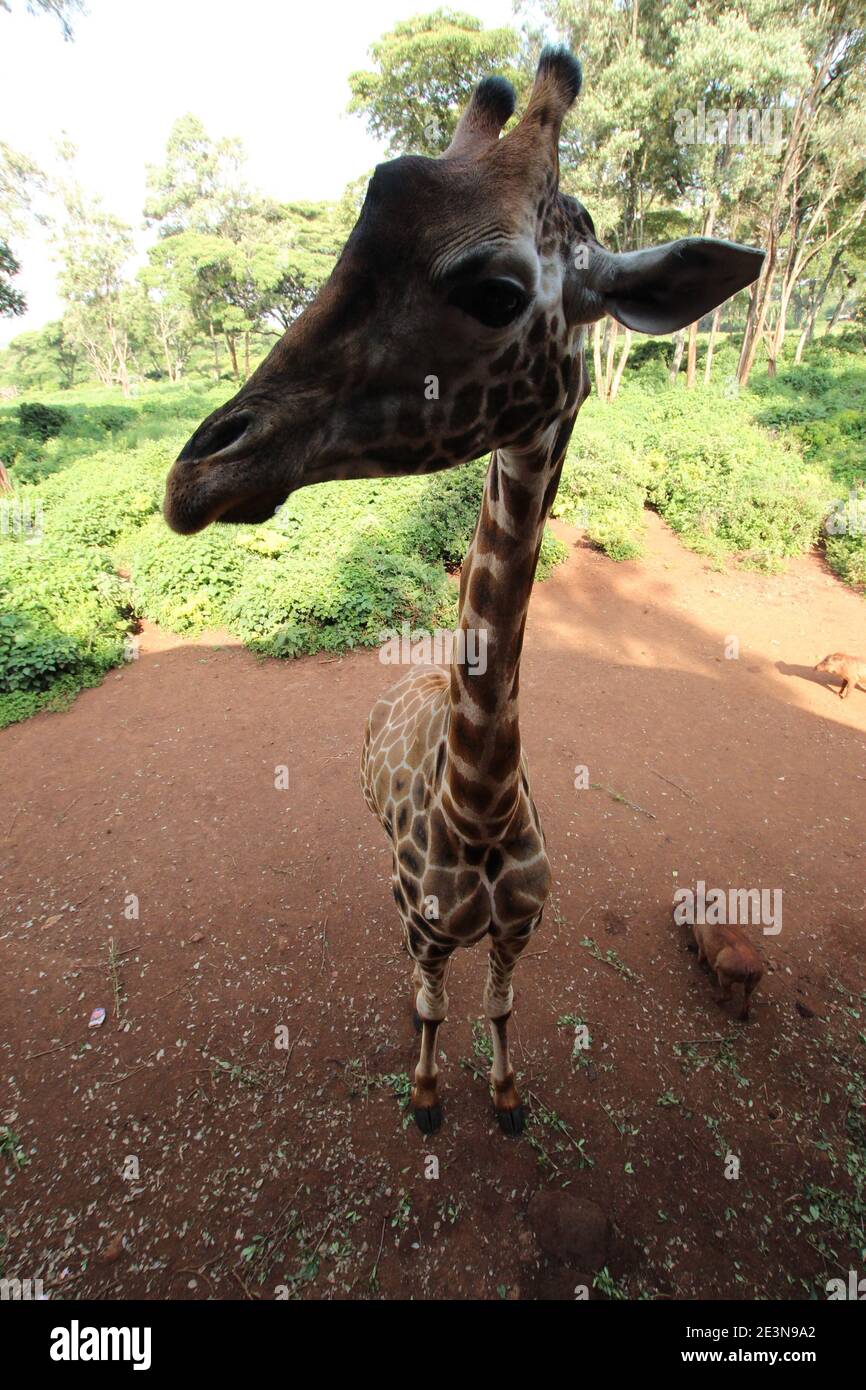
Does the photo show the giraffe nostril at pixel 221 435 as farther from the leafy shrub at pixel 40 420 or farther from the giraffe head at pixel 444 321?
the leafy shrub at pixel 40 420

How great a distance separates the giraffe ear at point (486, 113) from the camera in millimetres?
1751

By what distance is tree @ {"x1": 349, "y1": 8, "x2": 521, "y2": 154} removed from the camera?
19812 mm

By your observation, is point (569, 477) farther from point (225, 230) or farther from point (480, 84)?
point (225, 230)

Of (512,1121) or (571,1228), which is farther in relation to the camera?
(512,1121)

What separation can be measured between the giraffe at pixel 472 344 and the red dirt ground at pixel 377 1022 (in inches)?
119

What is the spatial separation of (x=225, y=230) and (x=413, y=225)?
153 feet

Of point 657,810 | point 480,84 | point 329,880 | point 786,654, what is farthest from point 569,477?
point 480,84

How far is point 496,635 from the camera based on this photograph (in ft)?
6.74

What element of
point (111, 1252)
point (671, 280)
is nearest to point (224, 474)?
point (671, 280)

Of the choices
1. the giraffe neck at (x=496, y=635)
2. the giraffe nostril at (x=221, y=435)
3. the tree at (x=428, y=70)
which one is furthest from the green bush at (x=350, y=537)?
the tree at (x=428, y=70)

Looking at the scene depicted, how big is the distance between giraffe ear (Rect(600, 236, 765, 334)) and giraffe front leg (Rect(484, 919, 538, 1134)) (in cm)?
283

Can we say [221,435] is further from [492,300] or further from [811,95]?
[811,95]

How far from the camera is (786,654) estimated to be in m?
9.18

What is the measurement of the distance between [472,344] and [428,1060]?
3663 mm
